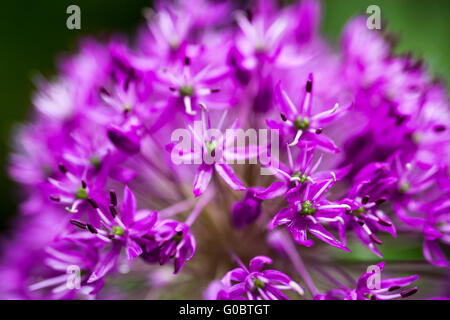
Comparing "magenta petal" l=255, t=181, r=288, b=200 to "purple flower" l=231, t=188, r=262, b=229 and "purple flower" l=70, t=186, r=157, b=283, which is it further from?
"purple flower" l=70, t=186, r=157, b=283

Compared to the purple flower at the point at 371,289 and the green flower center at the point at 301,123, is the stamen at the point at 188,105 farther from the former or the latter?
the purple flower at the point at 371,289

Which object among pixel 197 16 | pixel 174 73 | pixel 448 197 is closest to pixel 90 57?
pixel 197 16

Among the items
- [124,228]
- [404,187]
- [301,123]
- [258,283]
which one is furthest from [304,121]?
[124,228]

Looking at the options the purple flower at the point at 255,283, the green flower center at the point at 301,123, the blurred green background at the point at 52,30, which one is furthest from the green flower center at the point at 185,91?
the blurred green background at the point at 52,30
